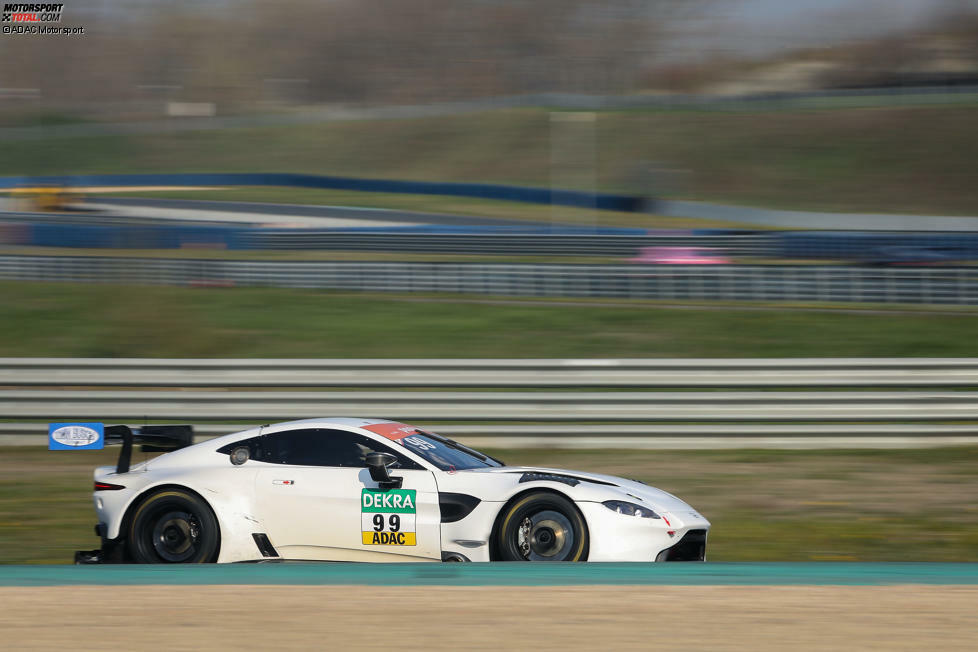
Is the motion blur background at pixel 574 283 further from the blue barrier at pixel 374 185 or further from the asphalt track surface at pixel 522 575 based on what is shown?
the asphalt track surface at pixel 522 575

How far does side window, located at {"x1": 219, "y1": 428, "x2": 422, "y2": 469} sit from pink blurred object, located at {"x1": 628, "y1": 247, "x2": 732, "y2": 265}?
1755 cm

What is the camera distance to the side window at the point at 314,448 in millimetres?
7086

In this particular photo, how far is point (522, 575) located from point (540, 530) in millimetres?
1085

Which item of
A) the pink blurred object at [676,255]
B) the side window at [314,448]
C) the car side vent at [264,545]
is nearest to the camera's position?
the car side vent at [264,545]

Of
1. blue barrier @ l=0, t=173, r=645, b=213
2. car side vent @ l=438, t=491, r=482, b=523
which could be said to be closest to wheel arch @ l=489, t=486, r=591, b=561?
car side vent @ l=438, t=491, r=482, b=523

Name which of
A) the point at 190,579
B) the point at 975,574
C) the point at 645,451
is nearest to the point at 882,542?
the point at 975,574

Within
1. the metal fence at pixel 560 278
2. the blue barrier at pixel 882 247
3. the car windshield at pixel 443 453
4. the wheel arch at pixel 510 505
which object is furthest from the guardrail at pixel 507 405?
the blue barrier at pixel 882 247

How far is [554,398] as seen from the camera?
11703 mm

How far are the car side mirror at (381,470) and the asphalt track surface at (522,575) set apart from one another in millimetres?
1021

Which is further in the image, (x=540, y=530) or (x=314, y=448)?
(x=314, y=448)

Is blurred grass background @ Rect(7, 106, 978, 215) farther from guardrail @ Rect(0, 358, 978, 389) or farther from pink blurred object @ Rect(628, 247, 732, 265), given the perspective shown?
guardrail @ Rect(0, 358, 978, 389)

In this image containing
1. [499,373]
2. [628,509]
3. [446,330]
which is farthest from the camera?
[446,330]

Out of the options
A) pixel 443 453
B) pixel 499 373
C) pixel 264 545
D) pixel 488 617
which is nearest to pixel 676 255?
pixel 499 373

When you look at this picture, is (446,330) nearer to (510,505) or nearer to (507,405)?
(507,405)
